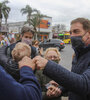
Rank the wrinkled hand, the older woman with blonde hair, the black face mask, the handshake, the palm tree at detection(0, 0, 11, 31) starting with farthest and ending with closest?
the palm tree at detection(0, 0, 11, 31) → the wrinkled hand → the black face mask → the older woman with blonde hair → the handshake

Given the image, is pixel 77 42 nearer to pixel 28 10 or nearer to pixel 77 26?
pixel 77 26

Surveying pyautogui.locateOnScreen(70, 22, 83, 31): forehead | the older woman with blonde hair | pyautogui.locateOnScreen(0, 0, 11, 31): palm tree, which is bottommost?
the older woman with blonde hair

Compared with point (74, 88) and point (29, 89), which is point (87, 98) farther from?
point (29, 89)

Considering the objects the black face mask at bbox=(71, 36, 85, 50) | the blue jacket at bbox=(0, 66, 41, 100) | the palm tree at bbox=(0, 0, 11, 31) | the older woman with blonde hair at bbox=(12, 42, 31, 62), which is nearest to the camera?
the blue jacket at bbox=(0, 66, 41, 100)

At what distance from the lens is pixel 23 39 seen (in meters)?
2.54

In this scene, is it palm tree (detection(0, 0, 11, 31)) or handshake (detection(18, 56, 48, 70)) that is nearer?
handshake (detection(18, 56, 48, 70))

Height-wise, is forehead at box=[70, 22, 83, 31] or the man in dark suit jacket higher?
forehead at box=[70, 22, 83, 31]

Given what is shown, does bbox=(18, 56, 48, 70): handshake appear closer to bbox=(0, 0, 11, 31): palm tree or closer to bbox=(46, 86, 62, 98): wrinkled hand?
bbox=(46, 86, 62, 98): wrinkled hand

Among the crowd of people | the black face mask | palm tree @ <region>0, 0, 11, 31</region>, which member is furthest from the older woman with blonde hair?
palm tree @ <region>0, 0, 11, 31</region>

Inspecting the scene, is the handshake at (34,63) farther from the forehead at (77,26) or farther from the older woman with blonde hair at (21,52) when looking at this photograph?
the forehead at (77,26)

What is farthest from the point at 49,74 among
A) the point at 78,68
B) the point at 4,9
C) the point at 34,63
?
the point at 4,9

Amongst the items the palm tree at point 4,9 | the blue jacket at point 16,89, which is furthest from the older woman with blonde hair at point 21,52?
the palm tree at point 4,9

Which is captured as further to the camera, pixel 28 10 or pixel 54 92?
pixel 28 10

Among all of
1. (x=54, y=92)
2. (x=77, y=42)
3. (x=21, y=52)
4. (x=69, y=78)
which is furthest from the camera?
(x=54, y=92)
